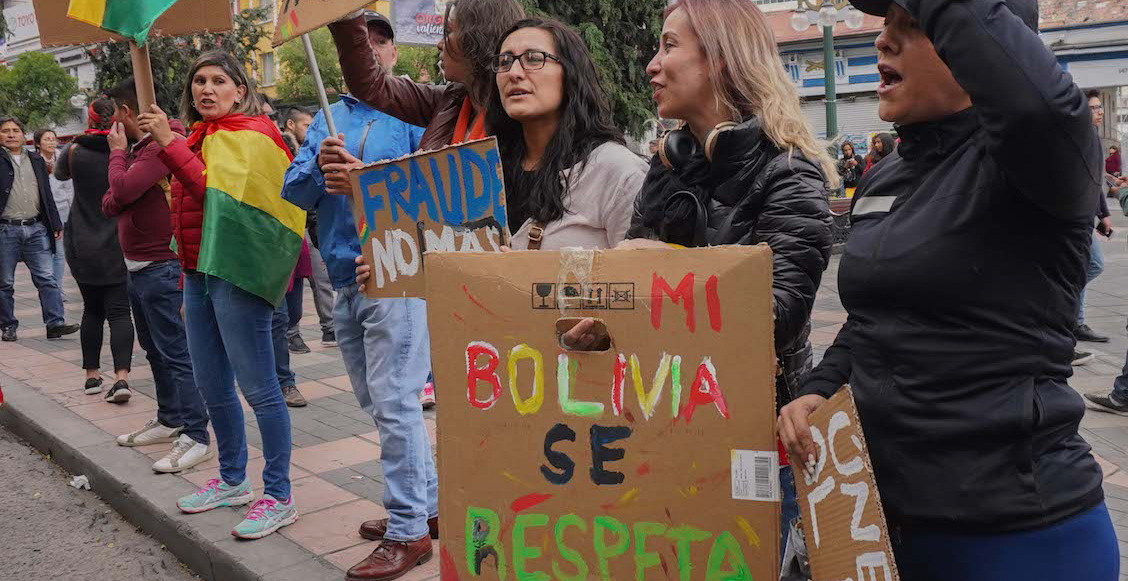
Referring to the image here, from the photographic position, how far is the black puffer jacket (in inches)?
80.8

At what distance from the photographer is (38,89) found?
37.7 metres

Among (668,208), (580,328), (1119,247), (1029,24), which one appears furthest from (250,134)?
(1119,247)

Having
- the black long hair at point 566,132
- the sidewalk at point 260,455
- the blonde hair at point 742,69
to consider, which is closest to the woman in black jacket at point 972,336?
the blonde hair at point 742,69

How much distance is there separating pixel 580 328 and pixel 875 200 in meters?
0.57

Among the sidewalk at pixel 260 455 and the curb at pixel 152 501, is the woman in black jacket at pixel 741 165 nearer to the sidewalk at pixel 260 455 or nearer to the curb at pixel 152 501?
the sidewalk at pixel 260 455

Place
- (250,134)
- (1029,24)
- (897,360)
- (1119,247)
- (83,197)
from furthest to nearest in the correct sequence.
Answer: (1119,247) < (83,197) < (250,134) < (897,360) < (1029,24)

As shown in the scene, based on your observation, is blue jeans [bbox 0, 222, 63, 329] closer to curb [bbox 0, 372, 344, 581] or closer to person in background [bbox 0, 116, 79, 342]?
person in background [bbox 0, 116, 79, 342]

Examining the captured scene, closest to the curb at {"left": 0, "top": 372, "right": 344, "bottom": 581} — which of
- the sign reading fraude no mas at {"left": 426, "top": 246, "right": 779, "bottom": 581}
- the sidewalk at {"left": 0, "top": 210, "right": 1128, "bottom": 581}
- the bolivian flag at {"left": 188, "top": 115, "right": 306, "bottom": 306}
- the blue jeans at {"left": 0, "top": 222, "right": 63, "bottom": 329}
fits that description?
the sidewalk at {"left": 0, "top": 210, "right": 1128, "bottom": 581}

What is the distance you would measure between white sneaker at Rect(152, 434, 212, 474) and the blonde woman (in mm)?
3391

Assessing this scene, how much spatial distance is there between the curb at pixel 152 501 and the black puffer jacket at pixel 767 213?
202cm

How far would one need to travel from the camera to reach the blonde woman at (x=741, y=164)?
2.07m

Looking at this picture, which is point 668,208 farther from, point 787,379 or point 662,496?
point 662,496

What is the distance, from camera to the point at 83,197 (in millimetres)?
6793

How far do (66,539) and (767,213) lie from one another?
148 inches
